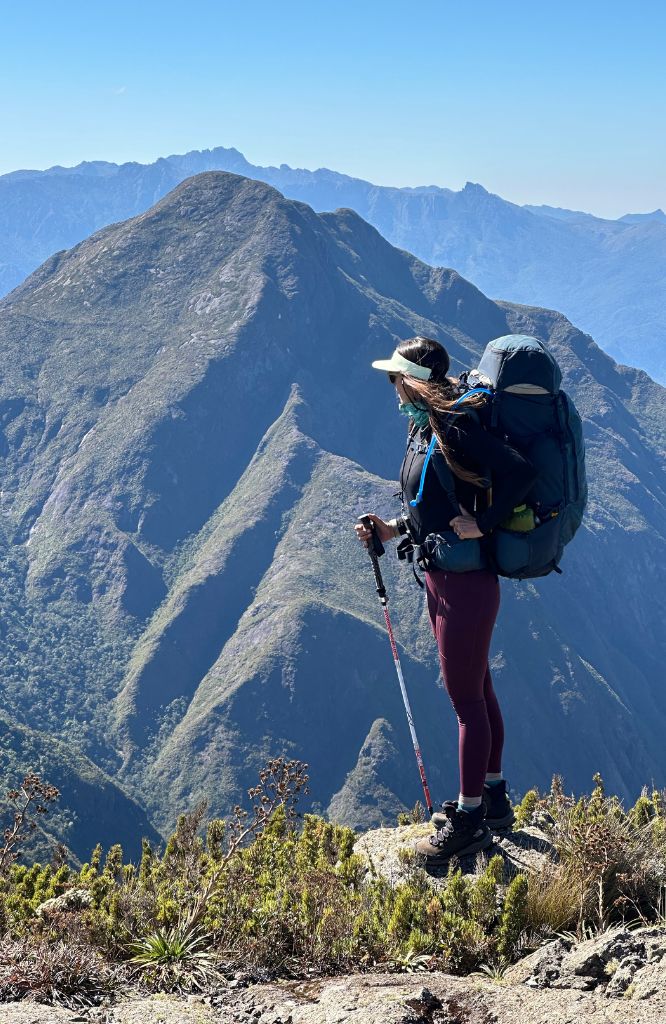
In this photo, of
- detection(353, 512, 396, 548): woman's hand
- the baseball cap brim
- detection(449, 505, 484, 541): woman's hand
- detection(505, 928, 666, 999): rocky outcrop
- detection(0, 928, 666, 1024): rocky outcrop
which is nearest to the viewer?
detection(0, 928, 666, 1024): rocky outcrop

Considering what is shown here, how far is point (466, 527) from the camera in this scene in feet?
20.7

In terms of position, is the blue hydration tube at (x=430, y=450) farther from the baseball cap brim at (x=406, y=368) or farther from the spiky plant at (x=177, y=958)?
the spiky plant at (x=177, y=958)

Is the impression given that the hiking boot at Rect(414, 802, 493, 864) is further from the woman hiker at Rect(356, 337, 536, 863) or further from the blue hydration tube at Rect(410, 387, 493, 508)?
the blue hydration tube at Rect(410, 387, 493, 508)

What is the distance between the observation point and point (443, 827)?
7.09 meters

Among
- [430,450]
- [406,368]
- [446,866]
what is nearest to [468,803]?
[446,866]

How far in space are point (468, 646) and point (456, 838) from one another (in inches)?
53.2

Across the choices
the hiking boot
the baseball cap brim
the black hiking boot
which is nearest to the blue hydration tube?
the baseball cap brim

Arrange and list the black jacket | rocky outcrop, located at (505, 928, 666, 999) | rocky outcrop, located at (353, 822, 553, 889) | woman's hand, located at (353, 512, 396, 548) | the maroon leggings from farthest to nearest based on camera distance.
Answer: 1. woman's hand, located at (353, 512, 396, 548)
2. rocky outcrop, located at (353, 822, 553, 889)
3. the maroon leggings
4. the black jacket
5. rocky outcrop, located at (505, 928, 666, 999)

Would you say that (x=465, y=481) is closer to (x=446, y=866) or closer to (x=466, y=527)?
(x=466, y=527)

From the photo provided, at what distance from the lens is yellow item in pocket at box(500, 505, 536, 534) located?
20.9ft

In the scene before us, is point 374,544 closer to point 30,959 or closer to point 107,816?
point 30,959

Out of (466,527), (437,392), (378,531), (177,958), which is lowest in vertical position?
(177,958)

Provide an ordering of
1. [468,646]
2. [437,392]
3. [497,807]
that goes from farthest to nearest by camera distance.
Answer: [497,807] < [468,646] < [437,392]

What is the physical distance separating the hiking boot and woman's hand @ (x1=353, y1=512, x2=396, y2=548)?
199 centimetres
